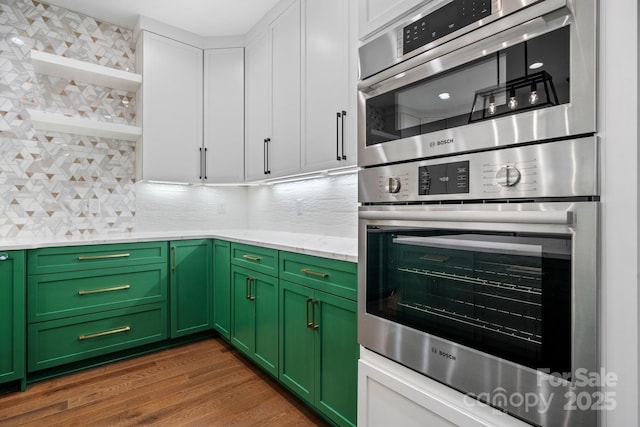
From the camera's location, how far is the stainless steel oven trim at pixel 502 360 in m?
0.72

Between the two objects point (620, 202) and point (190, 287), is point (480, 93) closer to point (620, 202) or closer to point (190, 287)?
point (620, 202)

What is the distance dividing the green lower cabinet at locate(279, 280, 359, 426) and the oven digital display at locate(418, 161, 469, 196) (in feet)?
2.37

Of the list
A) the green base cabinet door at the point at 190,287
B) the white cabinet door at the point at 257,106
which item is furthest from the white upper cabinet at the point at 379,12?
the green base cabinet door at the point at 190,287

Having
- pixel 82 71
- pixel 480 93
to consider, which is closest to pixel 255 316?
pixel 480 93

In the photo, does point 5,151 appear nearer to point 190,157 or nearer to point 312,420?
point 190,157

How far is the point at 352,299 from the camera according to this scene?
1.54 metres

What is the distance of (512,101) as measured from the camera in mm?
843

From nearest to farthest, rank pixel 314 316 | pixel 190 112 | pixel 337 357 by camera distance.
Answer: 1. pixel 337 357
2. pixel 314 316
3. pixel 190 112

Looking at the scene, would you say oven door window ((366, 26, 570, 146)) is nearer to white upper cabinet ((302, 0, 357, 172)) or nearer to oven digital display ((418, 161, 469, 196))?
oven digital display ((418, 161, 469, 196))

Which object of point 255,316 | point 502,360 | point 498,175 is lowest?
point 255,316

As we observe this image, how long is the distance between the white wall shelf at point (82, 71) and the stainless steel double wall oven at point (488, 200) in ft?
7.87

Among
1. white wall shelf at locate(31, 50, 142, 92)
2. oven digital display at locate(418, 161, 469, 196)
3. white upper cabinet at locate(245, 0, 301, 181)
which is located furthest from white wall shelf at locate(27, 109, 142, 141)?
oven digital display at locate(418, 161, 469, 196)

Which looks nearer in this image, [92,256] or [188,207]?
[92,256]

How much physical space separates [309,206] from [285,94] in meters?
0.89
